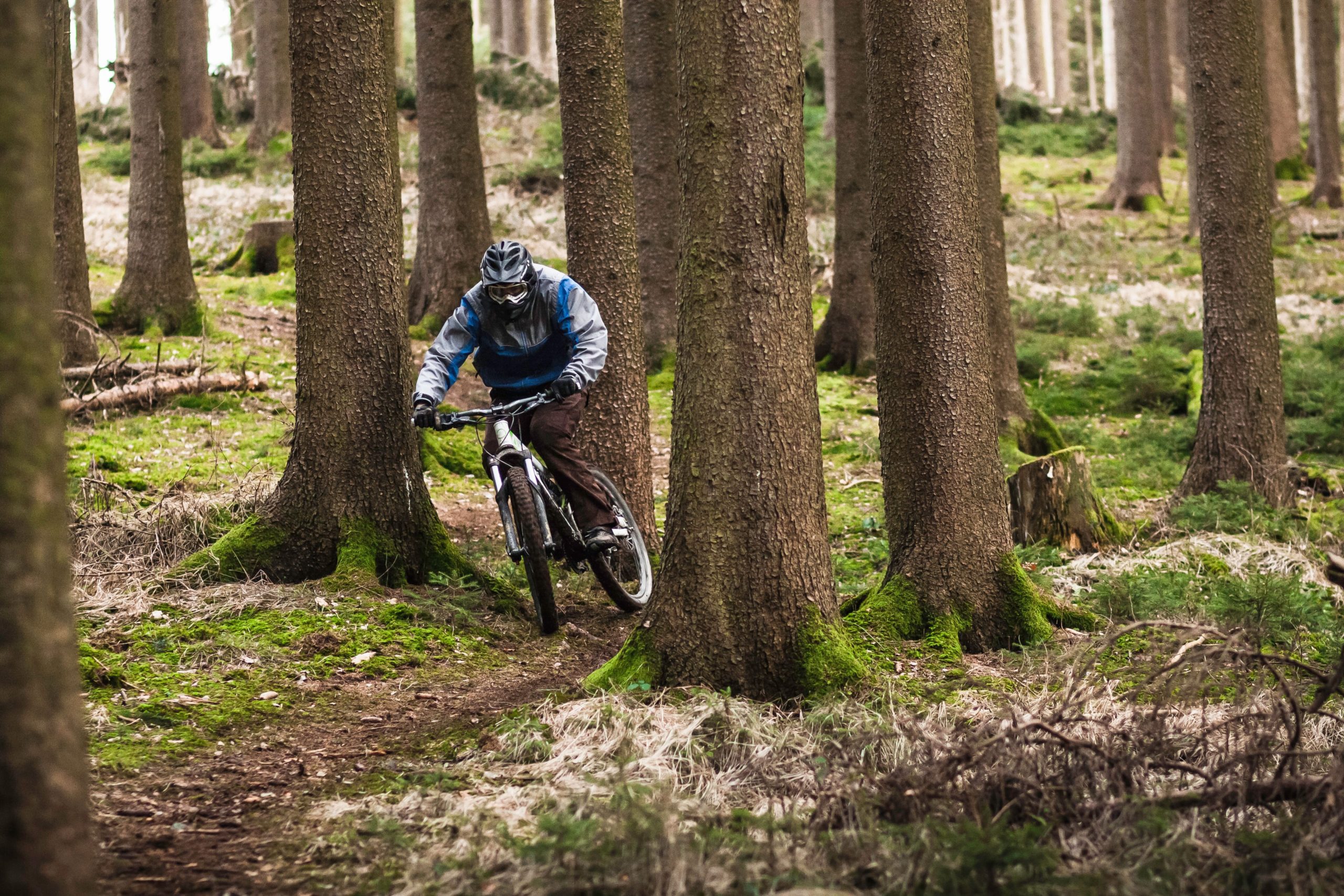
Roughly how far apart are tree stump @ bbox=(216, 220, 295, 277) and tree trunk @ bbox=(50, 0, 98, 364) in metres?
6.96

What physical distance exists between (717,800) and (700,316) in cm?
212

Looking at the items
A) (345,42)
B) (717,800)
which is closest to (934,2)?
(345,42)

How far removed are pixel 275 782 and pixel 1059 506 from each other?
21.0ft

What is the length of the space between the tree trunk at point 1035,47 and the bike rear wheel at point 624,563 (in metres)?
38.0

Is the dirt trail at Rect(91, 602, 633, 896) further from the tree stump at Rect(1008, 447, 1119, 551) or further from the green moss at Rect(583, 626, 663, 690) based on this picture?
the tree stump at Rect(1008, 447, 1119, 551)

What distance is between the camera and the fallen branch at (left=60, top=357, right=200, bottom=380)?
36.1 feet

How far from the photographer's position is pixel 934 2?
6320 millimetres

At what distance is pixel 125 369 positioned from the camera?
37.7 feet

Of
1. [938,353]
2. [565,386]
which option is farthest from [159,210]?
[938,353]

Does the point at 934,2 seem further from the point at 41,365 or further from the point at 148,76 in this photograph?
the point at 148,76

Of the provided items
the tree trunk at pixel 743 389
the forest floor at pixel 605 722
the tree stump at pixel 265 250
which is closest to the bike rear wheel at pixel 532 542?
the forest floor at pixel 605 722

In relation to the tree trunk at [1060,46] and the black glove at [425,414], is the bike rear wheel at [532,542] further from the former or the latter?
the tree trunk at [1060,46]

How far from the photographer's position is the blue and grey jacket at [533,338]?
642 cm

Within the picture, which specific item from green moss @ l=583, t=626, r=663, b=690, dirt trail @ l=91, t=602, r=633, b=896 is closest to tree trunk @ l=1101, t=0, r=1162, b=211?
dirt trail @ l=91, t=602, r=633, b=896
